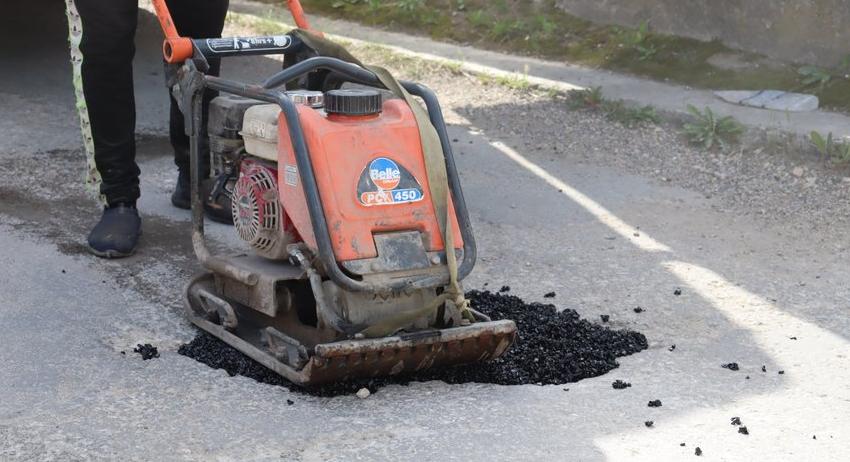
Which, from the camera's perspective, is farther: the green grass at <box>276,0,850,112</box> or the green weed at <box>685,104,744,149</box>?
the green grass at <box>276,0,850,112</box>

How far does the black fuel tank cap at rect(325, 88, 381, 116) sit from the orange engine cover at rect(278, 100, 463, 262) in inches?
1.1

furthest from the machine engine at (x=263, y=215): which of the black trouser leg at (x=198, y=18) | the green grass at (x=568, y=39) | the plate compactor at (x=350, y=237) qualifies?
the green grass at (x=568, y=39)

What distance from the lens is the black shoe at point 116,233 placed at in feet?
14.0

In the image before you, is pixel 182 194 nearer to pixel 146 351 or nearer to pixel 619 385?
pixel 146 351

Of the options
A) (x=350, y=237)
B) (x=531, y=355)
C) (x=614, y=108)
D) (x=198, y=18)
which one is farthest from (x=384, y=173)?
(x=614, y=108)

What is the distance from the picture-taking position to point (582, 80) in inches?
280

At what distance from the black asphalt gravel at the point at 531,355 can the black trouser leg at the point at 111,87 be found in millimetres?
969

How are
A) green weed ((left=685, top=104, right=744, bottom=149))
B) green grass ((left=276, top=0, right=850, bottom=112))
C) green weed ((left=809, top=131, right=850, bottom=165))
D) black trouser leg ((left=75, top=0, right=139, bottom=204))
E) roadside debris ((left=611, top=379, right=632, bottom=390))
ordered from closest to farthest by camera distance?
1. roadside debris ((left=611, top=379, right=632, bottom=390))
2. black trouser leg ((left=75, top=0, right=139, bottom=204))
3. green weed ((left=809, top=131, right=850, bottom=165))
4. green weed ((left=685, top=104, right=744, bottom=149))
5. green grass ((left=276, top=0, right=850, bottom=112))

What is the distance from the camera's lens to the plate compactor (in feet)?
10.3

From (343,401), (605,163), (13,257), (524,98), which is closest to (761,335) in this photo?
(343,401)

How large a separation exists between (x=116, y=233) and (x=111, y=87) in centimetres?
51

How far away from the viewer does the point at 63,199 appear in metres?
5.00

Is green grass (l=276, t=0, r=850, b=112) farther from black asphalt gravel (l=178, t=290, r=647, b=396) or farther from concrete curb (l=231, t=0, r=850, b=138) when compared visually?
black asphalt gravel (l=178, t=290, r=647, b=396)

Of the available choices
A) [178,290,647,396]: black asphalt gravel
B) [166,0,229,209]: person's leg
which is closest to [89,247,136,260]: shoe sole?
[166,0,229,209]: person's leg
